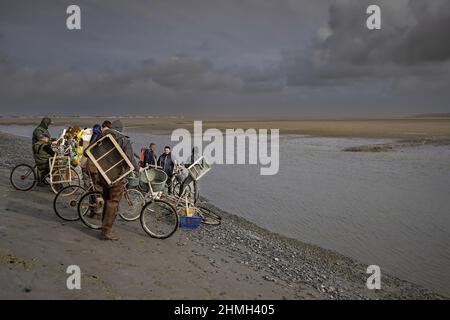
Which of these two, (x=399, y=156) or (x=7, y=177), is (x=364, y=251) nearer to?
Result: (x=7, y=177)

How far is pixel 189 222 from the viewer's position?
8.57 m

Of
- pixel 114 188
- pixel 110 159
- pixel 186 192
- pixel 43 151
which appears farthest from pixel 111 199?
pixel 43 151

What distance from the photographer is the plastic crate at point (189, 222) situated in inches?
337

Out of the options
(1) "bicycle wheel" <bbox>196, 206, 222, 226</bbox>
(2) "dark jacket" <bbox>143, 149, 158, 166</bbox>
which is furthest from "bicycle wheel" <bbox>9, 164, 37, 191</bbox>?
(1) "bicycle wheel" <bbox>196, 206, 222, 226</bbox>

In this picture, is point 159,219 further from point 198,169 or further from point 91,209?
point 198,169

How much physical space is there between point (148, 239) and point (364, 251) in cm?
602

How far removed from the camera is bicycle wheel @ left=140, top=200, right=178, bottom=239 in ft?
24.5

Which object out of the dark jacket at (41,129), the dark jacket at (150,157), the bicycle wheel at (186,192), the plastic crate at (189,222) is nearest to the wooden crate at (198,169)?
the bicycle wheel at (186,192)

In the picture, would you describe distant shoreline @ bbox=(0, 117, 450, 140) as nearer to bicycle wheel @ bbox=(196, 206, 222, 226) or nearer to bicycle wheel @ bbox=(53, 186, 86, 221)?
bicycle wheel @ bbox=(196, 206, 222, 226)

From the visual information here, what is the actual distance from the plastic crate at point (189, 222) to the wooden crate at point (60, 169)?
4196 millimetres

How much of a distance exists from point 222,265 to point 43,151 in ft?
24.4

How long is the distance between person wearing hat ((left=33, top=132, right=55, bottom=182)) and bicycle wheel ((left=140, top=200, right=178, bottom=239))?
459cm

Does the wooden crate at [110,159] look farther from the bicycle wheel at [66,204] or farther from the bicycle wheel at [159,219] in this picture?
the bicycle wheel at [66,204]

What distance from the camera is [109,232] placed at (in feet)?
23.0
